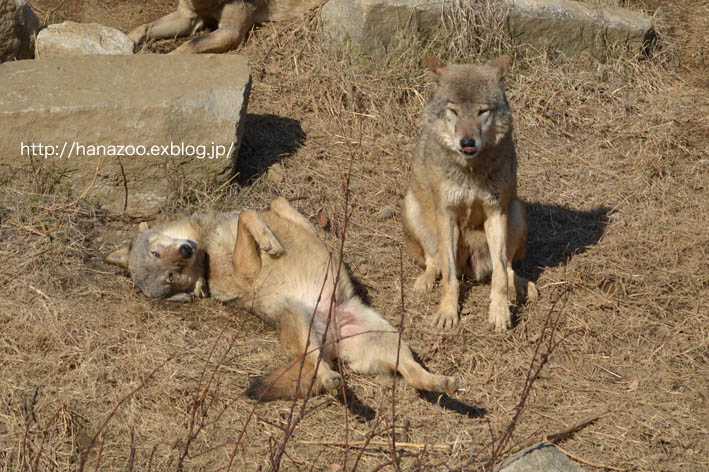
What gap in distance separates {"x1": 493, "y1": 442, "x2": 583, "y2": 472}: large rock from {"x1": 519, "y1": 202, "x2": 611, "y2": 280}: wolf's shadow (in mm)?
2429

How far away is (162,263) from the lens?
583 centimetres

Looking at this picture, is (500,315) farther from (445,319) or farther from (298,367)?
(298,367)

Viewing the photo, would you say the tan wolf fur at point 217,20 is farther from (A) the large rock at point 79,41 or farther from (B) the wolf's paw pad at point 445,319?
(B) the wolf's paw pad at point 445,319


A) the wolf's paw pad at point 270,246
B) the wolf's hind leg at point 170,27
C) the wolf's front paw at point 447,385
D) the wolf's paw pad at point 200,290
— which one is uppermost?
the wolf's hind leg at point 170,27

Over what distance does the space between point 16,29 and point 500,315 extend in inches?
213

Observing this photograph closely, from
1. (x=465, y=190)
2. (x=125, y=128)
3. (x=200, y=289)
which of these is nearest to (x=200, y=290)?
(x=200, y=289)

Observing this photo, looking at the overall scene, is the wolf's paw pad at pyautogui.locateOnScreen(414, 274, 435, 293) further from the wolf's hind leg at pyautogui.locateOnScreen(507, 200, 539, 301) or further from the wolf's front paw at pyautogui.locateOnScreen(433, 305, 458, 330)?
the wolf's hind leg at pyautogui.locateOnScreen(507, 200, 539, 301)

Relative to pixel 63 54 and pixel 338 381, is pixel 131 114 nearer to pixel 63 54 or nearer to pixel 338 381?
pixel 63 54

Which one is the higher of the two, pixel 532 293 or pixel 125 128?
pixel 125 128

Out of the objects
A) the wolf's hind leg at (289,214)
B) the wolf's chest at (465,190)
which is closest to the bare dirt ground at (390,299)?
the wolf's hind leg at (289,214)

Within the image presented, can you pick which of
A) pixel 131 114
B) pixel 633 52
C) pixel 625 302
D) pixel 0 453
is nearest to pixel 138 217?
pixel 131 114

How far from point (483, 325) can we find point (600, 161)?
2836 mm

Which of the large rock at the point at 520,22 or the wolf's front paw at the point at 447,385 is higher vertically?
the large rock at the point at 520,22

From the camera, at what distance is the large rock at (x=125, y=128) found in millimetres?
6605
